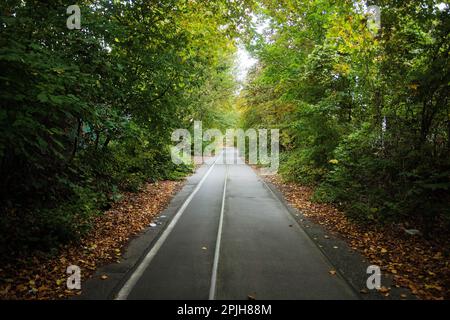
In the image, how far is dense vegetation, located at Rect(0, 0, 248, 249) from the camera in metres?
4.91

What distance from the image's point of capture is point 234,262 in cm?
640

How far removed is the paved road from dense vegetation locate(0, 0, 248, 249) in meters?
2.30

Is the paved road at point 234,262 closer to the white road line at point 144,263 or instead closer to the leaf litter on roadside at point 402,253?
the white road line at point 144,263

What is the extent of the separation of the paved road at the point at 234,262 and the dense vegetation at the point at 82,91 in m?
2.30

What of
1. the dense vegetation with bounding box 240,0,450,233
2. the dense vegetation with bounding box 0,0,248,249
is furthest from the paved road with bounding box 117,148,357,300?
the dense vegetation with bounding box 240,0,450,233

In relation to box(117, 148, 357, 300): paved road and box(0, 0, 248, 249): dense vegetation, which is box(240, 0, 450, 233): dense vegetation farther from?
box(0, 0, 248, 249): dense vegetation

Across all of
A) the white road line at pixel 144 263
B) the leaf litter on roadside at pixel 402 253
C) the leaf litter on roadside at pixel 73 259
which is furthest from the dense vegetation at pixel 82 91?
the leaf litter on roadside at pixel 402 253

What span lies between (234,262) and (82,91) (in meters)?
4.86

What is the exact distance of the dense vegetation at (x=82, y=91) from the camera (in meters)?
4.91

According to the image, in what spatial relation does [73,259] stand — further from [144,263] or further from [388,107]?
[388,107]

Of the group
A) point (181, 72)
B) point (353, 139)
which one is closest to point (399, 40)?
point (353, 139)
